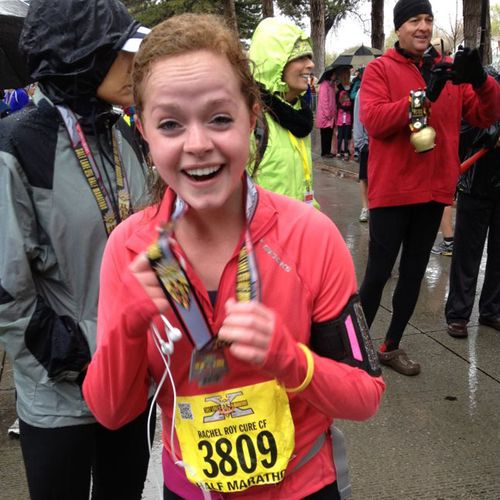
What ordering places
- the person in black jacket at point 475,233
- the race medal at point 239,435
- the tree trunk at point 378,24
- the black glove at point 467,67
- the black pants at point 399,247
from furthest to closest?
the tree trunk at point 378,24 → the person in black jacket at point 475,233 → the black pants at point 399,247 → the black glove at point 467,67 → the race medal at point 239,435

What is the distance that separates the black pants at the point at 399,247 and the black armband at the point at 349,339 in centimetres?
227

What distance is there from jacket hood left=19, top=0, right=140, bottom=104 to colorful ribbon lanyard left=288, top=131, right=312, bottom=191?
147cm

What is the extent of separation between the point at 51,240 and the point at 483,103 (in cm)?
270

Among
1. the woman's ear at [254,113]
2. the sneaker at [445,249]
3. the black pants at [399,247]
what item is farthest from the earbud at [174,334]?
the sneaker at [445,249]

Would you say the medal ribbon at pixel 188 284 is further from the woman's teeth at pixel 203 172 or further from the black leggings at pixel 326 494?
the black leggings at pixel 326 494

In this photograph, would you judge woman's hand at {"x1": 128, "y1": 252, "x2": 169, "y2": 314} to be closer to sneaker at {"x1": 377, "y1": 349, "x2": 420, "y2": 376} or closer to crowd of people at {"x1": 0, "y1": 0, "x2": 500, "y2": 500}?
crowd of people at {"x1": 0, "y1": 0, "x2": 500, "y2": 500}

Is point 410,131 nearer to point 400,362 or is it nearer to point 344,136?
point 400,362

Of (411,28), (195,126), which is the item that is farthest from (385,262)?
(195,126)

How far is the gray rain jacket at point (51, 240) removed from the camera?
1.74m

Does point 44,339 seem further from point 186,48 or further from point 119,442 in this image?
point 186,48

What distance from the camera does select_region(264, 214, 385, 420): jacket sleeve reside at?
1.13 meters

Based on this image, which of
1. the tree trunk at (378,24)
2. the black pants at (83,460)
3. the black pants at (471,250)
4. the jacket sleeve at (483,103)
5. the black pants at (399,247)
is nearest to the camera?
the black pants at (83,460)

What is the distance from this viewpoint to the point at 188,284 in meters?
1.15

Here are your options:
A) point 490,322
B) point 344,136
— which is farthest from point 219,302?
point 344,136
